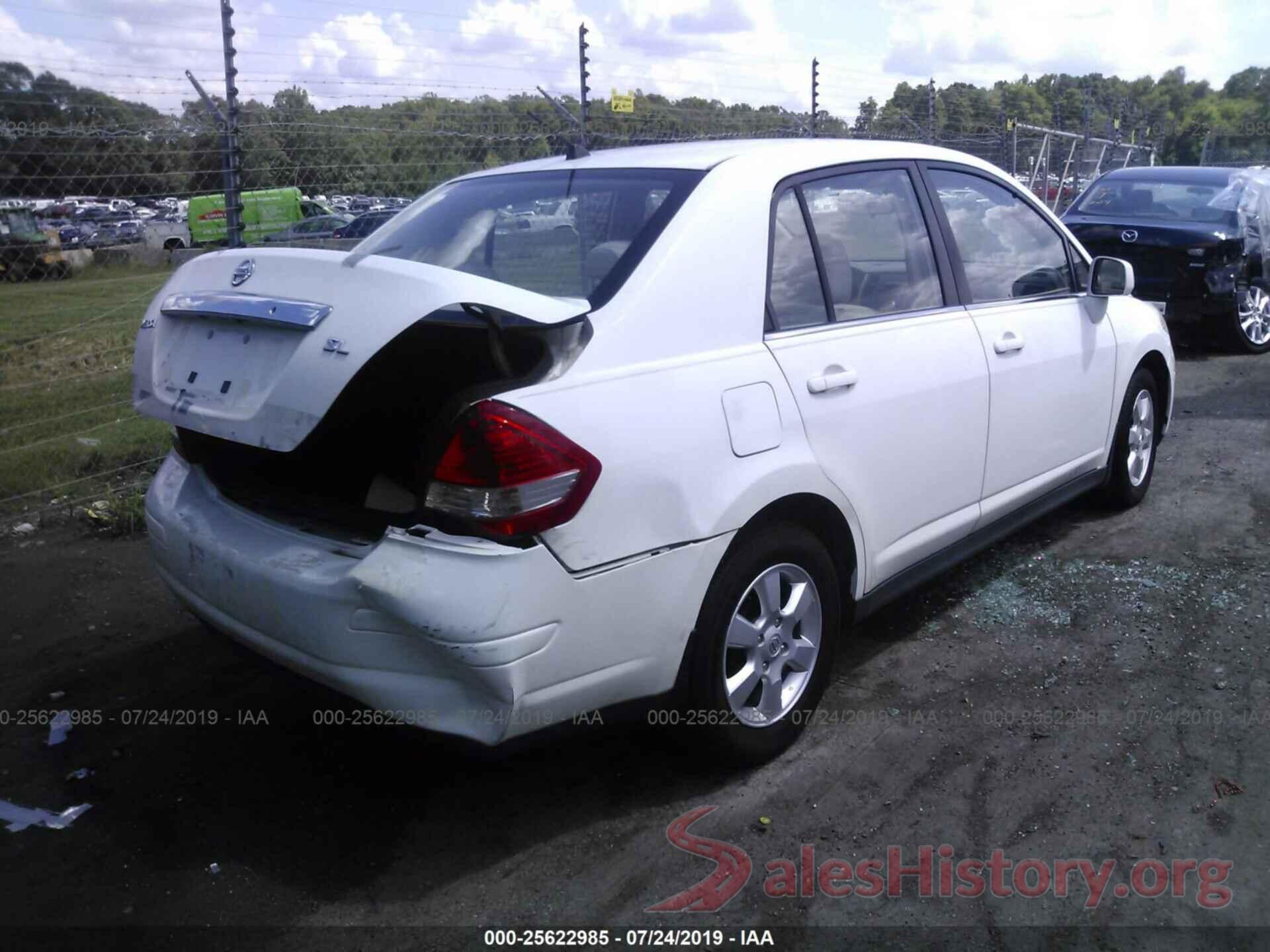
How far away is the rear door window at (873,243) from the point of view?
3455mm

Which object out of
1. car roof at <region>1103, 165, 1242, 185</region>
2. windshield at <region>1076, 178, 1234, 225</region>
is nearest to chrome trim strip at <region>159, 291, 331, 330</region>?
windshield at <region>1076, 178, 1234, 225</region>

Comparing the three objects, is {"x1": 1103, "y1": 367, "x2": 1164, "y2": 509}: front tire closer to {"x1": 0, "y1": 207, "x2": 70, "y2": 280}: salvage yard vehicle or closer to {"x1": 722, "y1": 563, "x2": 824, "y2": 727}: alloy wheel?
{"x1": 722, "y1": 563, "x2": 824, "y2": 727}: alloy wheel

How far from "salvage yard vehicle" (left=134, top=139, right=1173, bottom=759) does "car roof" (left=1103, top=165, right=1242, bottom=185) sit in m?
7.23

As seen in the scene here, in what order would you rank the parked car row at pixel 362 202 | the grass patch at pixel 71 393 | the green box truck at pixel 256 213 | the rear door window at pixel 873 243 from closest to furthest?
the rear door window at pixel 873 243, the grass patch at pixel 71 393, the green box truck at pixel 256 213, the parked car row at pixel 362 202

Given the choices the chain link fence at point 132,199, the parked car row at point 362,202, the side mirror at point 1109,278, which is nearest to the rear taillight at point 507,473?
the chain link fence at point 132,199

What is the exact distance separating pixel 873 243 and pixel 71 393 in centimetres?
699

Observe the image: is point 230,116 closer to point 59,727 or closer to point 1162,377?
point 59,727

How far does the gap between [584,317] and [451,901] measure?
1461 millimetres

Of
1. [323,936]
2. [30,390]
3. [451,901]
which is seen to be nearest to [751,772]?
[451,901]

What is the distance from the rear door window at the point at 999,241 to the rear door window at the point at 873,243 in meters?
0.24

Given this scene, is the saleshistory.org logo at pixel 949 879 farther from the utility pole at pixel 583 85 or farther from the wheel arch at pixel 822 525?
the utility pole at pixel 583 85

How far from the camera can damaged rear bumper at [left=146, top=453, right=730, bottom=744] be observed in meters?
2.46

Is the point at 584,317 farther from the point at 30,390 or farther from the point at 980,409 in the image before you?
the point at 30,390

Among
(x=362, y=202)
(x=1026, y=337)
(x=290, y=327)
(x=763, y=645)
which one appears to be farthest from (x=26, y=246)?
(x=1026, y=337)
